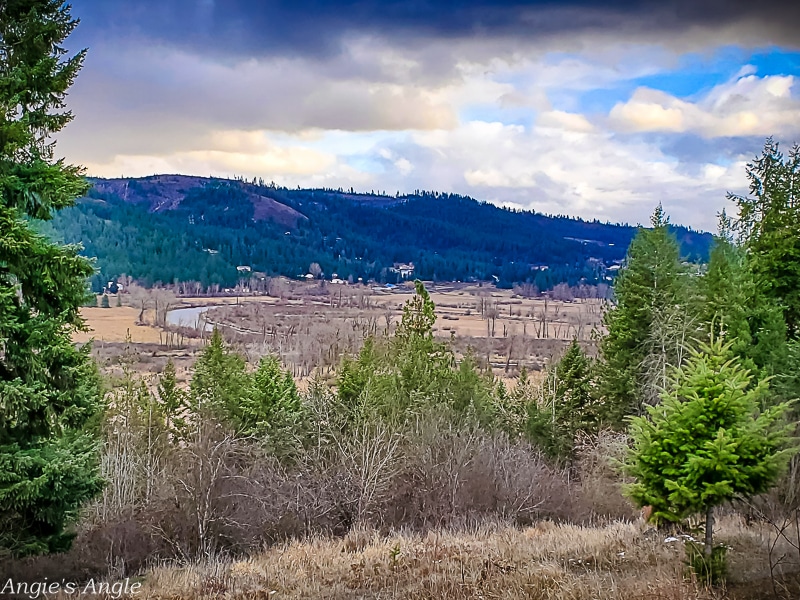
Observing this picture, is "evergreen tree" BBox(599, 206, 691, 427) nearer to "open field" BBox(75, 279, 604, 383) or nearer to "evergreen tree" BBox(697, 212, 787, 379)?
"evergreen tree" BBox(697, 212, 787, 379)

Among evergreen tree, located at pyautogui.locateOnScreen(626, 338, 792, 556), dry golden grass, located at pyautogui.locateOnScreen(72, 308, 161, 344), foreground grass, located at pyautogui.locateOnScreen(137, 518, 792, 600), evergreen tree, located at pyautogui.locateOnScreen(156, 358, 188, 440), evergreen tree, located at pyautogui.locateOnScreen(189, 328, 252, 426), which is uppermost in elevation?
evergreen tree, located at pyautogui.locateOnScreen(626, 338, 792, 556)

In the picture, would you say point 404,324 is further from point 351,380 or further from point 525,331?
point 525,331

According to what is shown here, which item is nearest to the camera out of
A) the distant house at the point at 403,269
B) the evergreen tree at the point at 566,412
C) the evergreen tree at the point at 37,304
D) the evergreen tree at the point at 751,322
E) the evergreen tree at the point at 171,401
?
the evergreen tree at the point at 37,304

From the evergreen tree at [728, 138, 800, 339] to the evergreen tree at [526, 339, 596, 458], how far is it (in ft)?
27.3

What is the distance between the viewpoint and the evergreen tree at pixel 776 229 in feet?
65.7

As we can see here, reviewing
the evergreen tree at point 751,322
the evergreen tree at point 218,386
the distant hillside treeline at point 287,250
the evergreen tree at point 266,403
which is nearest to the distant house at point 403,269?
the distant hillside treeline at point 287,250

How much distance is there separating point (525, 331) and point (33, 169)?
94.3 metres

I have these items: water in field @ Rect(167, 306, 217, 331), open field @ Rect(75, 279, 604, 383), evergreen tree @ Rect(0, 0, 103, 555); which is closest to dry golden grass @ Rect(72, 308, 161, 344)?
open field @ Rect(75, 279, 604, 383)

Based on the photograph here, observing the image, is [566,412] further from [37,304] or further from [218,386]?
[37,304]

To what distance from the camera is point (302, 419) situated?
23000 mm

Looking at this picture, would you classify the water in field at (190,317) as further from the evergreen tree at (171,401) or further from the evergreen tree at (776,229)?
the evergreen tree at (776,229)

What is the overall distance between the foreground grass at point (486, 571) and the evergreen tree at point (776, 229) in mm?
10761

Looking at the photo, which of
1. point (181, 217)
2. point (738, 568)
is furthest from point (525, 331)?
point (181, 217)

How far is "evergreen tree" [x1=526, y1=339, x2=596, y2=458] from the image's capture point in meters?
27.3
